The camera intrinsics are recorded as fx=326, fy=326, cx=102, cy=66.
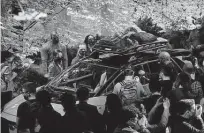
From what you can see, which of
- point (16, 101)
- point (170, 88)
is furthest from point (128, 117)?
point (16, 101)

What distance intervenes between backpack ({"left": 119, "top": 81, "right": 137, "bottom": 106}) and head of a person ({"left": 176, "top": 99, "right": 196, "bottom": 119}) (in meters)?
0.73

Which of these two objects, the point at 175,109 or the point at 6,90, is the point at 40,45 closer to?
the point at 6,90

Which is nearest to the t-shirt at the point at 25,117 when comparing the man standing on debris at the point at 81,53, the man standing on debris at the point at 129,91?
the man standing on debris at the point at 81,53

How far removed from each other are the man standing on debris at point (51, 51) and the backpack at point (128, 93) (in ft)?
3.22

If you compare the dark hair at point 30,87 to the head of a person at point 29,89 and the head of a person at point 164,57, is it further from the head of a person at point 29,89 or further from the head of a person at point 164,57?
the head of a person at point 164,57

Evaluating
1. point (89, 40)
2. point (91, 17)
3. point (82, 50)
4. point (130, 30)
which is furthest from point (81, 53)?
point (130, 30)

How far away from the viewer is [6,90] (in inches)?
192

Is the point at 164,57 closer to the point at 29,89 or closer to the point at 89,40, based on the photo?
the point at 89,40

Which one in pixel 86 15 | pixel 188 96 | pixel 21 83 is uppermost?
pixel 86 15

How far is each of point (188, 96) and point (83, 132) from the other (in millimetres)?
1785

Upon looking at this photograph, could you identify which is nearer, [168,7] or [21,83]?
[21,83]

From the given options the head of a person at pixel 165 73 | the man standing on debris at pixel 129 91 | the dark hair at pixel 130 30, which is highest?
the dark hair at pixel 130 30

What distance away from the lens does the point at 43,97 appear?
4.68 m

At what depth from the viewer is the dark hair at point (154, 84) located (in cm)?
518
